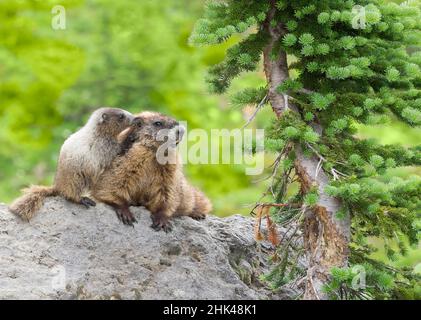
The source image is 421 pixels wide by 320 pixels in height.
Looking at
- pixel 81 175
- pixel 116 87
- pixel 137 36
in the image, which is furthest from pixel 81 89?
pixel 81 175

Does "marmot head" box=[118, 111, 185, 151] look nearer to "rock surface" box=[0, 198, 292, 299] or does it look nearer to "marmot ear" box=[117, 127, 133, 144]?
"marmot ear" box=[117, 127, 133, 144]

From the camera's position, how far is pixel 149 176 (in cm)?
725

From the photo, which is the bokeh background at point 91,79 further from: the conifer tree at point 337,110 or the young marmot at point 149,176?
the conifer tree at point 337,110

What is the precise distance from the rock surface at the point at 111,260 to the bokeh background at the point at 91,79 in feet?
26.7

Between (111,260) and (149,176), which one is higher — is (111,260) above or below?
below

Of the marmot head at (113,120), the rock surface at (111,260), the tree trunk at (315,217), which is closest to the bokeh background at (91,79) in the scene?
the marmot head at (113,120)

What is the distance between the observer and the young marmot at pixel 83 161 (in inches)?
275

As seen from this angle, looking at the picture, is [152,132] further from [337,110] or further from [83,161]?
[337,110]

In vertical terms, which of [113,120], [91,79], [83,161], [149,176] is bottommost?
[149,176]

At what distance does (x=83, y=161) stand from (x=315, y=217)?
7.34ft

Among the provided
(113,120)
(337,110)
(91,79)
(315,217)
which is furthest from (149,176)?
(91,79)

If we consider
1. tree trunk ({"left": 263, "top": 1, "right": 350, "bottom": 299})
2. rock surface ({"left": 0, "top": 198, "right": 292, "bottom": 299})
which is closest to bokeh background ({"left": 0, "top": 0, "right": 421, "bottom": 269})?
rock surface ({"left": 0, "top": 198, "right": 292, "bottom": 299})
